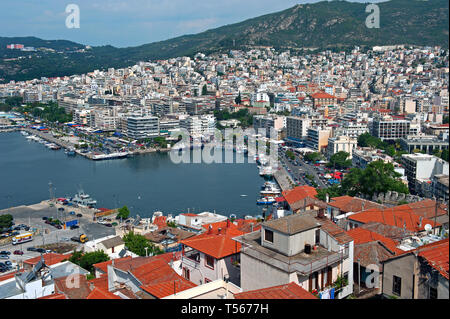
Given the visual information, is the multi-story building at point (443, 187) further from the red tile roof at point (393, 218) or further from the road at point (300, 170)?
the road at point (300, 170)

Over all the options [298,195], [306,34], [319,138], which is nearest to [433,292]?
[298,195]

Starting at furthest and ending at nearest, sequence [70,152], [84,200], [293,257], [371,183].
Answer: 1. [70,152]
2. [84,200]
3. [371,183]
4. [293,257]

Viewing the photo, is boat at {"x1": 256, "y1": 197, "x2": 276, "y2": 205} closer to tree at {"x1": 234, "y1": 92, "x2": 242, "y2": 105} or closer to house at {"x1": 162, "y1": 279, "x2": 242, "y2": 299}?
house at {"x1": 162, "y1": 279, "x2": 242, "y2": 299}

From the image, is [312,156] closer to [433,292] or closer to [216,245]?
[216,245]
